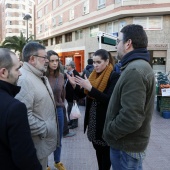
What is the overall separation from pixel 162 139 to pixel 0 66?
4.73 meters

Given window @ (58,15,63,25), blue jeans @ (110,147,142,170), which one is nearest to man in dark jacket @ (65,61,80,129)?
blue jeans @ (110,147,142,170)

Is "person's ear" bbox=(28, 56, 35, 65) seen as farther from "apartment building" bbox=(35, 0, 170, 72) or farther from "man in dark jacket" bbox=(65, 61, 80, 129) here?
"apartment building" bbox=(35, 0, 170, 72)

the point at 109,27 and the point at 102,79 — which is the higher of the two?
the point at 109,27

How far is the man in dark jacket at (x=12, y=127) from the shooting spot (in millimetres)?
1420

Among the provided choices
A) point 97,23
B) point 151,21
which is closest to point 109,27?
point 97,23

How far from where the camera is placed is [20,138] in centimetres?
146

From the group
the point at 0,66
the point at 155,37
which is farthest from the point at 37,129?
the point at 155,37

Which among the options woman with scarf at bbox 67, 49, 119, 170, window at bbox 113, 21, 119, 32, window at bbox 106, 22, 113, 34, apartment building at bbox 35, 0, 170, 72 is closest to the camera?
woman with scarf at bbox 67, 49, 119, 170

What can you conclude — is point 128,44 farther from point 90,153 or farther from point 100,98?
point 90,153

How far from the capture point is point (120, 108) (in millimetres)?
2051

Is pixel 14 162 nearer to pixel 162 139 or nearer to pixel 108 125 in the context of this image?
pixel 108 125

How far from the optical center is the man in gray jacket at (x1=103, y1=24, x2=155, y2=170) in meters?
1.86

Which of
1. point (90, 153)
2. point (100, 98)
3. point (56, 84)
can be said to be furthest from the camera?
point (90, 153)

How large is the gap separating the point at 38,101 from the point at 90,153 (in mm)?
2552
